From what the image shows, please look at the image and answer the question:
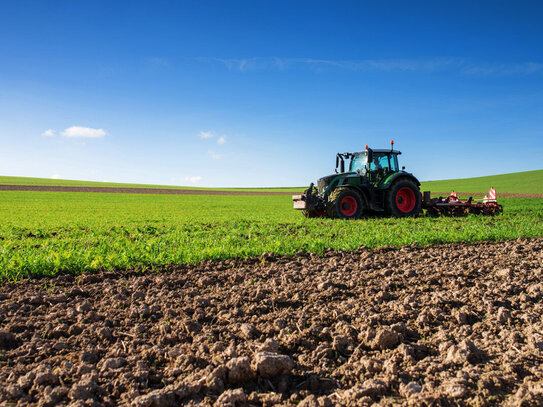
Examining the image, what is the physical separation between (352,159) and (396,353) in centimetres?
1204

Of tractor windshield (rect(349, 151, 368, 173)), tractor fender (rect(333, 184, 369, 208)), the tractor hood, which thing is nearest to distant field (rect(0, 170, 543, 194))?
tractor windshield (rect(349, 151, 368, 173))

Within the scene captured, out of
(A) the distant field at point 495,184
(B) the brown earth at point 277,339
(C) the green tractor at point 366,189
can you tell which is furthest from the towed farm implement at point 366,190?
(A) the distant field at point 495,184

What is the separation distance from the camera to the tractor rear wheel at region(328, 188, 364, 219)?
43.2 feet

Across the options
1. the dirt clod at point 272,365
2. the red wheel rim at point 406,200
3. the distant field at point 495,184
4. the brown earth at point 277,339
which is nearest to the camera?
the brown earth at point 277,339

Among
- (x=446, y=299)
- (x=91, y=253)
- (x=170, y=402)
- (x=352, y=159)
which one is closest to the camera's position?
(x=170, y=402)

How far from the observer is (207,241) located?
831 centimetres

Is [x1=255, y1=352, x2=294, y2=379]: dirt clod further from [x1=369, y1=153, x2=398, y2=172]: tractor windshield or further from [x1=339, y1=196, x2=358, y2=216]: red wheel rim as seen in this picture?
[x1=369, y1=153, x2=398, y2=172]: tractor windshield

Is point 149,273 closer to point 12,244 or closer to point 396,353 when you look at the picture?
point 396,353

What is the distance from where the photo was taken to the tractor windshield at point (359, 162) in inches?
544

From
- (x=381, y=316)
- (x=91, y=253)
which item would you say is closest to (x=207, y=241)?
(x=91, y=253)

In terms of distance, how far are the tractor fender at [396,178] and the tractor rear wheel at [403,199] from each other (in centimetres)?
14

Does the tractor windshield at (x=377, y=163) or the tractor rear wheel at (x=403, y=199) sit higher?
the tractor windshield at (x=377, y=163)

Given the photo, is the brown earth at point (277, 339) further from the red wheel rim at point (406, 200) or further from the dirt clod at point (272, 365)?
the red wheel rim at point (406, 200)

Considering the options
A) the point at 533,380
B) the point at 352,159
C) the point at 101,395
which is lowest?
the point at 101,395
